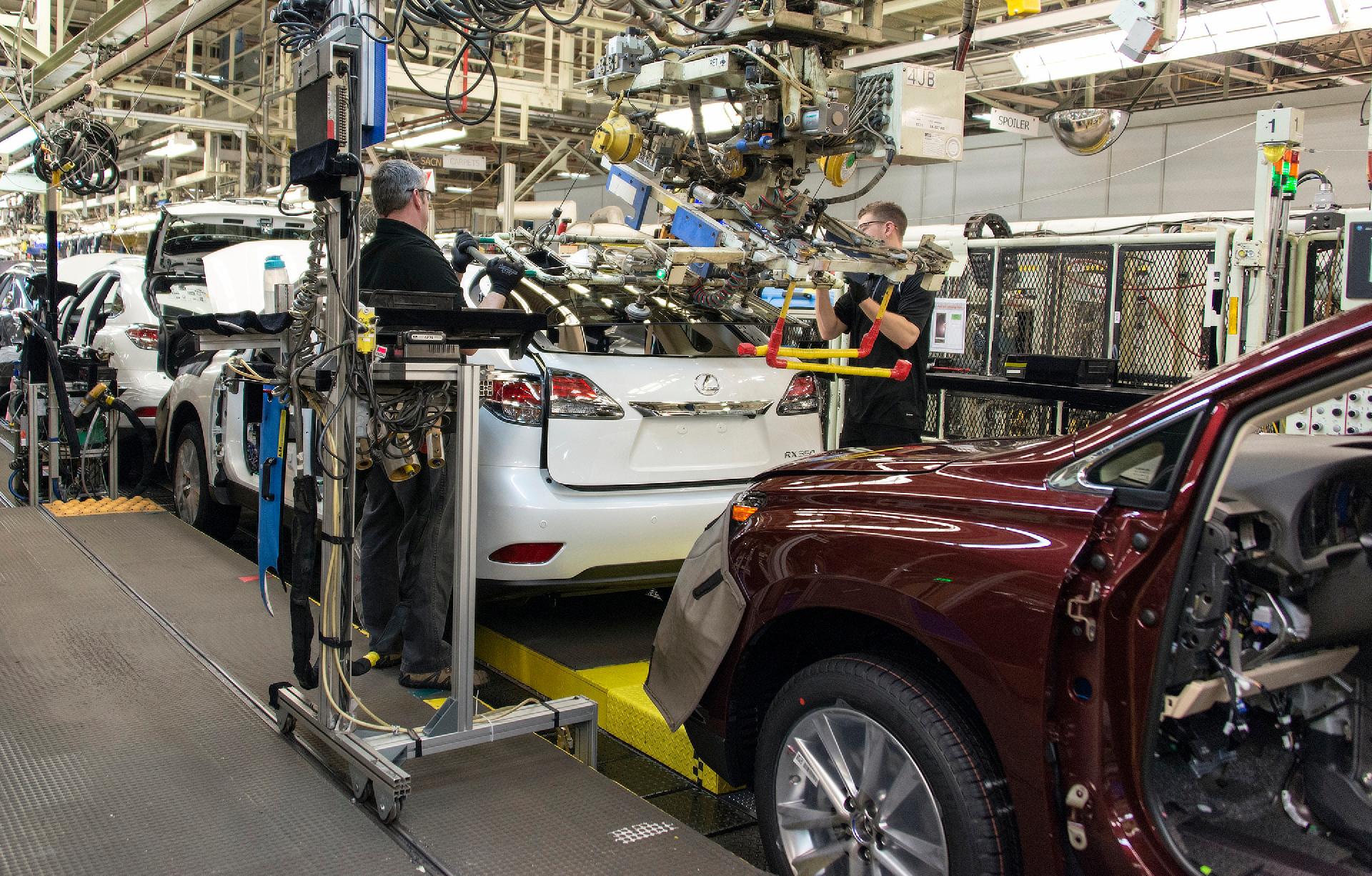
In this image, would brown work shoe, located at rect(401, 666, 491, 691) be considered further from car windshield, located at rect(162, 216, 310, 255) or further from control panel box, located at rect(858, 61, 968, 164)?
car windshield, located at rect(162, 216, 310, 255)

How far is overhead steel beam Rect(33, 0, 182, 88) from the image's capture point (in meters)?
8.03

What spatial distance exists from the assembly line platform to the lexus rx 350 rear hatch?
1.02m

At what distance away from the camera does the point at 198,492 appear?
20.6 feet

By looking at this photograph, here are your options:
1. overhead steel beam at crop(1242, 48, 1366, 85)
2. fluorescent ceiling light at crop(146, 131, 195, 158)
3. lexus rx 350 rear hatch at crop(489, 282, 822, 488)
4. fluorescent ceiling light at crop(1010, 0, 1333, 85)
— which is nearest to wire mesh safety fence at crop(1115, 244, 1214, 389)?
fluorescent ceiling light at crop(1010, 0, 1333, 85)

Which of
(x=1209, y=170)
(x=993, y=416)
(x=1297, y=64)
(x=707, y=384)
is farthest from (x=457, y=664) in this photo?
(x=1209, y=170)

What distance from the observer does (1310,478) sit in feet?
6.97

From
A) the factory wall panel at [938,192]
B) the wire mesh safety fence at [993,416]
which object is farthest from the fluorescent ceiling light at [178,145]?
the wire mesh safety fence at [993,416]

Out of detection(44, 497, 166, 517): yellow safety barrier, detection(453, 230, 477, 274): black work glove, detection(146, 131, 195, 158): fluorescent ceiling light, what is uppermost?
detection(146, 131, 195, 158): fluorescent ceiling light

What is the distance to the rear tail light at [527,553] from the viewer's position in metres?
3.88

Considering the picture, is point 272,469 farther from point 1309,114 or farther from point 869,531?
point 1309,114

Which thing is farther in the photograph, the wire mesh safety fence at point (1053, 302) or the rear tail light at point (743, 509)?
the wire mesh safety fence at point (1053, 302)

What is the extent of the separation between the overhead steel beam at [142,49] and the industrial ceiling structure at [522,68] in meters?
0.02

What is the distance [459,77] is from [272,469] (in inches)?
352

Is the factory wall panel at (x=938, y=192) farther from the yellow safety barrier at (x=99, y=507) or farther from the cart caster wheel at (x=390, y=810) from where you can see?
the cart caster wheel at (x=390, y=810)
